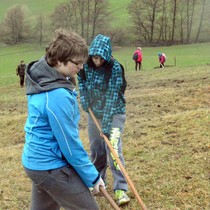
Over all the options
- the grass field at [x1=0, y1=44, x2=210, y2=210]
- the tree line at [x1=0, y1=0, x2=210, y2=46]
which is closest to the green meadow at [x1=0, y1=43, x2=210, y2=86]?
the tree line at [x1=0, y1=0, x2=210, y2=46]

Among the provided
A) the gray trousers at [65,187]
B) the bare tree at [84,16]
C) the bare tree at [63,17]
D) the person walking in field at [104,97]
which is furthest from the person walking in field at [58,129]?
the bare tree at [63,17]

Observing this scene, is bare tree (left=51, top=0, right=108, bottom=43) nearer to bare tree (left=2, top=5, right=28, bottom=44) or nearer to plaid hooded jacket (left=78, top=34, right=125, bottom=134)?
bare tree (left=2, top=5, right=28, bottom=44)

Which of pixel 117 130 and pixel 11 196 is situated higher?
pixel 117 130

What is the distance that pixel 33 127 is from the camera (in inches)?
103

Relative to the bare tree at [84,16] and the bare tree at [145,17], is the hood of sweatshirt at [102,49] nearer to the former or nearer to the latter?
the bare tree at [145,17]

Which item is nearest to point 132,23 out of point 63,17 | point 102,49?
point 63,17

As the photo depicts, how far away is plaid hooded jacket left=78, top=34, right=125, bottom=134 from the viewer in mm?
4012

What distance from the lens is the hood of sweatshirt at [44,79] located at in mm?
2500

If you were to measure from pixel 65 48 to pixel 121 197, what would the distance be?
2.38 meters

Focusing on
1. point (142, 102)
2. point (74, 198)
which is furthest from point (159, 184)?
point (142, 102)

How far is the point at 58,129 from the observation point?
2.50 m

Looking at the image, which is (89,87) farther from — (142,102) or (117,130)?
(142,102)

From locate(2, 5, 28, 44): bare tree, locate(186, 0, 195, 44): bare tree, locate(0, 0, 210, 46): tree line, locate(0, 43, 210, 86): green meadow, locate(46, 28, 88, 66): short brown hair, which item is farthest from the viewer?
locate(2, 5, 28, 44): bare tree

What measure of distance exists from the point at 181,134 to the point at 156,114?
9.27ft
